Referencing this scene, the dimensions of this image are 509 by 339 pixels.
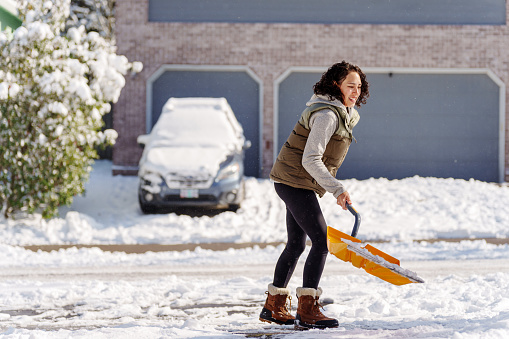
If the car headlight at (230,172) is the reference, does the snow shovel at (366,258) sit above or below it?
below

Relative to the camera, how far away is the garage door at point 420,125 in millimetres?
18703

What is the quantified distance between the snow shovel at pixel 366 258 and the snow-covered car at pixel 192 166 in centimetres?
835

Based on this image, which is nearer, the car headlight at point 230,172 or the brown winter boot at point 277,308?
the brown winter boot at point 277,308

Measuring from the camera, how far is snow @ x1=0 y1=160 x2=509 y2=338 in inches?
200

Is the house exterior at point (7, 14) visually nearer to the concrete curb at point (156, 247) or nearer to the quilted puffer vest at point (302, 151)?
the concrete curb at point (156, 247)

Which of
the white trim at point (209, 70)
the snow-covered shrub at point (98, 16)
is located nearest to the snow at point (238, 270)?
the white trim at point (209, 70)

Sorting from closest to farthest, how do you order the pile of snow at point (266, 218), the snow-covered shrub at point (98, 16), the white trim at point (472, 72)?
1. the pile of snow at point (266, 218)
2. the white trim at point (472, 72)
3. the snow-covered shrub at point (98, 16)

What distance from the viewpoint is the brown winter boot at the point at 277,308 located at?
495 centimetres

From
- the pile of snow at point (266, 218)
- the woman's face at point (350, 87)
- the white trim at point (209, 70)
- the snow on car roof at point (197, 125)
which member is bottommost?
the pile of snow at point (266, 218)

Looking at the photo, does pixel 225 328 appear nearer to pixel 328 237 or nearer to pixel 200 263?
pixel 328 237

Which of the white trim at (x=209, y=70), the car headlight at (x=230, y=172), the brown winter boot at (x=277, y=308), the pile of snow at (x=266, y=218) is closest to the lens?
the brown winter boot at (x=277, y=308)

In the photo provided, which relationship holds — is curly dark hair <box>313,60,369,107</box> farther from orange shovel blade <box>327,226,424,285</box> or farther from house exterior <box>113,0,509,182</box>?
house exterior <box>113,0,509,182</box>

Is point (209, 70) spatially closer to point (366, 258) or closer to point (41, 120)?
point (41, 120)

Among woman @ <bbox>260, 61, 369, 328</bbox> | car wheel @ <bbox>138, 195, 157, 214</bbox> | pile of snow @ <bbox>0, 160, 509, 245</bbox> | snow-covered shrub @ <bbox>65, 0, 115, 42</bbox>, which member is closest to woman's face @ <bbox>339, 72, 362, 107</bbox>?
woman @ <bbox>260, 61, 369, 328</bbox>
